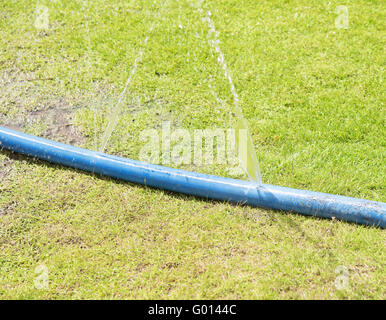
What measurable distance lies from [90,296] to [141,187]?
1.05 m

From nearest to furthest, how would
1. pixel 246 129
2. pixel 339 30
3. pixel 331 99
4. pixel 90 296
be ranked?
1. pixel 90 296
2. pixel 246 129
3. pixel 331 99
4. pixel 339 30

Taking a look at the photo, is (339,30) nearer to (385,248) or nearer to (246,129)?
(246,129)

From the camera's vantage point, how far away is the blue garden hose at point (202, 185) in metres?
3.29

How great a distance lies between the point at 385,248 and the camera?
10.3ft

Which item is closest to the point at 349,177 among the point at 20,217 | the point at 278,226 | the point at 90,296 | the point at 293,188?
the point at 293,188

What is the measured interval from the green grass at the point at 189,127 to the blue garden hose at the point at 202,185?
0.29ft

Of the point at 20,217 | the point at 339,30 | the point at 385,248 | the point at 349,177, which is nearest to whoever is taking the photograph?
the point at 385,248

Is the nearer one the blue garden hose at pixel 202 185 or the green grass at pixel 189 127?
the green grass at pixel 189 127

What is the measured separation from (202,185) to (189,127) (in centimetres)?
92

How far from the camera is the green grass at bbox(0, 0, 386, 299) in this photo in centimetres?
305

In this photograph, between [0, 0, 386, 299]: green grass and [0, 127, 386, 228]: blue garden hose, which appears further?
[0, 127, 386, 228]: blue garden hose

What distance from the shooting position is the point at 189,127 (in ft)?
13.9

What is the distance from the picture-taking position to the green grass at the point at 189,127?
3.05 metres

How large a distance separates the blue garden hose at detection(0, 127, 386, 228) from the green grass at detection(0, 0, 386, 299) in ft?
0.29
